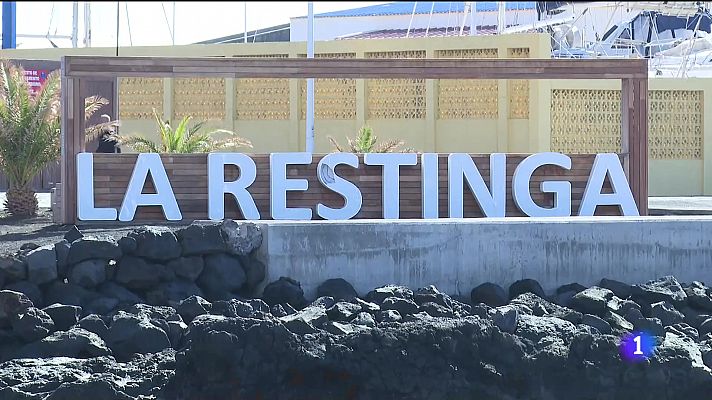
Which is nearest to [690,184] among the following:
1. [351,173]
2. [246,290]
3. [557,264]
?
[351,173]

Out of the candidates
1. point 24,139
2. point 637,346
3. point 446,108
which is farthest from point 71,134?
point 446,108

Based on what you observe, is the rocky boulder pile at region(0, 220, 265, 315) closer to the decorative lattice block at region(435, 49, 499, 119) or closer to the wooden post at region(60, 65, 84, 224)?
the wooden post at region(60, 65, 84, 224)

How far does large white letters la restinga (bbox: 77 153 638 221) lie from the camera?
585 inches

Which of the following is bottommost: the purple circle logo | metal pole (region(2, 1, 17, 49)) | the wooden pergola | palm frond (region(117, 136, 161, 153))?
the purple circle logo

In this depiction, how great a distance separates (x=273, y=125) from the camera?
28156mm

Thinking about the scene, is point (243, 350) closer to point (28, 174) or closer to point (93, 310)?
point (93, 310)

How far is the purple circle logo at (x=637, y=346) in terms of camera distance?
9852 millimetres

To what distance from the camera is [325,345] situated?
932cm

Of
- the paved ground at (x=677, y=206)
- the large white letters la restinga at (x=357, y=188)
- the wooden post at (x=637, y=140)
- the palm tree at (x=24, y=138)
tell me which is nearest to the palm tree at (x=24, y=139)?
the palm tree at (x=24, y=138)

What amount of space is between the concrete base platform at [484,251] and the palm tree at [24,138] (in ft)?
20.5

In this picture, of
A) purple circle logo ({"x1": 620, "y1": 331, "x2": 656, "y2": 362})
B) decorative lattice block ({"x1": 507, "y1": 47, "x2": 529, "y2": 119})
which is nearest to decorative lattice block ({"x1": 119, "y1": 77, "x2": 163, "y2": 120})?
decorative lattice block ({"x1": 507, "y1": 47, "x2": 529, "y2": 119})

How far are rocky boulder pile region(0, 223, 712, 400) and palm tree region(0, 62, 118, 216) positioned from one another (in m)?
5.90

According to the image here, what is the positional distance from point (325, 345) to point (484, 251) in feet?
10.7

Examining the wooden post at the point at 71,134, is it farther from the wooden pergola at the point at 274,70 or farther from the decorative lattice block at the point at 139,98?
the decorative lattice block at the point at 139,98
